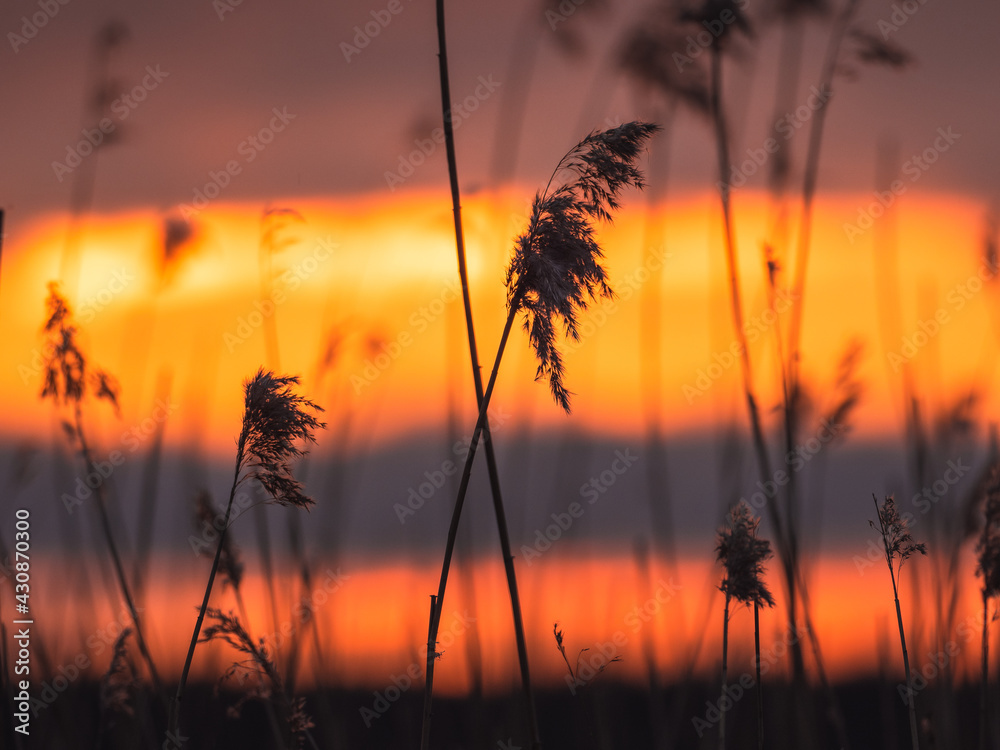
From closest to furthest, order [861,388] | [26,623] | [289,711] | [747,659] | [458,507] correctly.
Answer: [458,507] < [289,711] < [26,623] < [861,388] < [747,659]

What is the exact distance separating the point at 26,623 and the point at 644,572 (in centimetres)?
386

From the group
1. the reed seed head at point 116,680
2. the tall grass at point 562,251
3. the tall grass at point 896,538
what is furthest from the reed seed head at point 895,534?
the reed seed head at point 116,680

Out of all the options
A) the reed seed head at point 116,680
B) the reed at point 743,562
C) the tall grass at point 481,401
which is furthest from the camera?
the reed seed head at point 116,680

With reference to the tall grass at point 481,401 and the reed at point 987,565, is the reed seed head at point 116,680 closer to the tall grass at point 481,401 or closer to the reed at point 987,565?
the tall grass at point 481,401

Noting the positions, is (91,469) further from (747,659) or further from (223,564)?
(747,659)

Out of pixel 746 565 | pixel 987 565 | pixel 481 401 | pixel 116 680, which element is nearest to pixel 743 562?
pixel 746 565

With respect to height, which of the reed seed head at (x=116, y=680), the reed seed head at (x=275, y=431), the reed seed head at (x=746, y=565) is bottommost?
the reed seed head at (x=116, y=680)

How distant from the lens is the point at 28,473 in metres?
5.54

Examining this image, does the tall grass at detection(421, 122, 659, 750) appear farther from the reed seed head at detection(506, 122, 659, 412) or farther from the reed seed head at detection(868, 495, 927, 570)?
the reed seed head at detection(868, 495, 927, 570)

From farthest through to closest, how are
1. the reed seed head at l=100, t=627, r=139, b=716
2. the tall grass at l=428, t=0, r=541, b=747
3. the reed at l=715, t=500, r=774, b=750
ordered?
the reed seed head at l=100, t=627, r=139, b=716 → the reed at l=715, t=500, r=774, b=750 → the tall grass at l=428, t=0, r=541, b=747

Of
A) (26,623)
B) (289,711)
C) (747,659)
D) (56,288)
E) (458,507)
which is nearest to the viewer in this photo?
(458,507)

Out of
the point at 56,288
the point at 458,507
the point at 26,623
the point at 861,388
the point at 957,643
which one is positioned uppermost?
the point at 56,288

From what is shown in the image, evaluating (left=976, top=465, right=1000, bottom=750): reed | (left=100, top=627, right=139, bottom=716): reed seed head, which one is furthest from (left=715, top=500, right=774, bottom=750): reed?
(left=100, top=627, right=139, bottom=716): reed seed head

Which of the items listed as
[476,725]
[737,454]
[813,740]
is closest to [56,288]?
[476,725]
